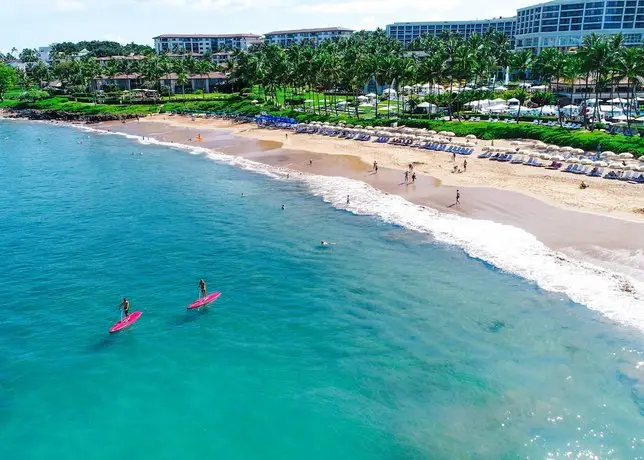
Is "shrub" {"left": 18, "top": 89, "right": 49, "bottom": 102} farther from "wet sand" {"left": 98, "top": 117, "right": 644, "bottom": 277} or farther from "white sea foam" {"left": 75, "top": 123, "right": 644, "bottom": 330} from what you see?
"white sea foam" {"left": 75, "top": 123, "right": 644, "bottom": 330}

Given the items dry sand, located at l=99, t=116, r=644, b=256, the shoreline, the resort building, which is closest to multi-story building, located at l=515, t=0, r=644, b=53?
the resort building

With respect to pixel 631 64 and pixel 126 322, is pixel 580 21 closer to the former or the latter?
pixel 631 64

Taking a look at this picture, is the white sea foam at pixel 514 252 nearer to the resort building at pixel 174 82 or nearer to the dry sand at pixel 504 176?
the dry sand at pixel 504 176

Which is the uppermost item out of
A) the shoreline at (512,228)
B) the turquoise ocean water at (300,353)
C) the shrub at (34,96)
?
the shrub at (34,96)

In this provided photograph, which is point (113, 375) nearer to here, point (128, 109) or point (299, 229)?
point (299, 229)

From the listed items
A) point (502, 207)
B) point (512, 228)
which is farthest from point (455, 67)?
point (512, 228)

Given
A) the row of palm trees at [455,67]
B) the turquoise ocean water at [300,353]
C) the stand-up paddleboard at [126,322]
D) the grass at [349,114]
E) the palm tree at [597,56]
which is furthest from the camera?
the row of palm trees at [455,67]

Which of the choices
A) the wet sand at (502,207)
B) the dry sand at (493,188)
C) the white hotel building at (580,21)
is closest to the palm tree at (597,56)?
the dry sand at (493,188)
